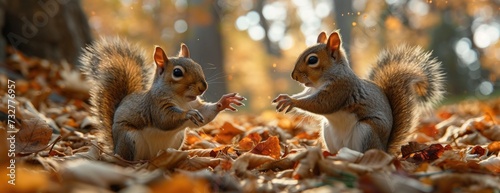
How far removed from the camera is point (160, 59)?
2.46 meters

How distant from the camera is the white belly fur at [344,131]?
2.27 meters

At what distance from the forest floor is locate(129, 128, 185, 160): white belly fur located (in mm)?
109

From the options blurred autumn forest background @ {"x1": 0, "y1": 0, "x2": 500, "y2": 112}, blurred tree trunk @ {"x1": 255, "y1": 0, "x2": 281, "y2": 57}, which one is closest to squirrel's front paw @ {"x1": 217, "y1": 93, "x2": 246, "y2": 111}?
blurred autumn forest background @ {"x1": 0, "y1": 0, "x2": 500, "y2": 112}

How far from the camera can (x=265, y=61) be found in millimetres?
22203

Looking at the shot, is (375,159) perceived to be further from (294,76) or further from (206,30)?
(206,30)

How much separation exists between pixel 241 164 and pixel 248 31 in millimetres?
18636

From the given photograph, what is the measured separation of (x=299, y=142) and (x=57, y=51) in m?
3.39

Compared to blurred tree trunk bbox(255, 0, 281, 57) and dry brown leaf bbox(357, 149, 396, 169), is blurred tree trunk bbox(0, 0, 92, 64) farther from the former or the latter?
blurred tree trunk bbox(255, 0, 281, 57)

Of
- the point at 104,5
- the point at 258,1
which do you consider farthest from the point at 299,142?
the point at 258,1

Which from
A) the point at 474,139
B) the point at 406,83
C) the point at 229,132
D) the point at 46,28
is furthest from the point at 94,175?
the point at 46,28

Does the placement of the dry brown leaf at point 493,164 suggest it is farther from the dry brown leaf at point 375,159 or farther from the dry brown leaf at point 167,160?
the dry brown leaf at point 167,160

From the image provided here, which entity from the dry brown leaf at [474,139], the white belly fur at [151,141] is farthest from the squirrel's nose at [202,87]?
the dry brown leaf at [474,139]

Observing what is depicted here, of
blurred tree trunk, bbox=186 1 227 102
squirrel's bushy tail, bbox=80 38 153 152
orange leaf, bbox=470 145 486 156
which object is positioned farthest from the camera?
blurred tree trunk, bbox=186 1 227 102

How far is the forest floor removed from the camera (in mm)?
1313
